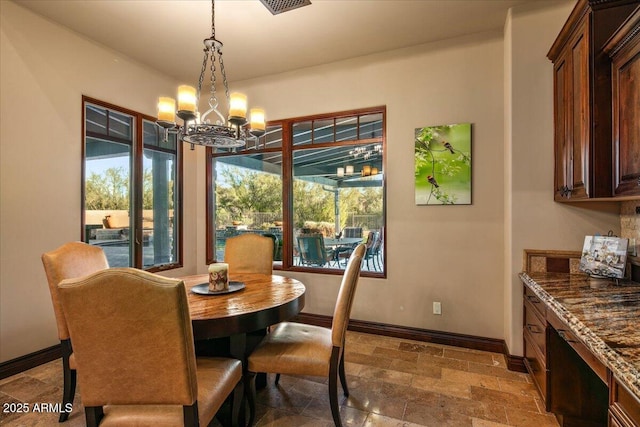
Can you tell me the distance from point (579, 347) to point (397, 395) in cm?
126

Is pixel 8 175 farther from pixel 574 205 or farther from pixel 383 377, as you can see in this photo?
pixel 574 205

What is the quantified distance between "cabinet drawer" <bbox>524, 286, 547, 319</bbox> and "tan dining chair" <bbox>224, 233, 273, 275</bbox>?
2.19 meters

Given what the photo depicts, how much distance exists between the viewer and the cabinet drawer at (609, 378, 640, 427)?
1.04 meters

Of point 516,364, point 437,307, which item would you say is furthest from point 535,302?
point 437,307

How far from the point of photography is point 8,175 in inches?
104

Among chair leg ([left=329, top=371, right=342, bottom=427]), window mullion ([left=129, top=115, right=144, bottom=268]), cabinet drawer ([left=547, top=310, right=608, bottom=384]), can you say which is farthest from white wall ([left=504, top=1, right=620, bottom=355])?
window mullion ([left=129, top=115, right=144, bottom=268])

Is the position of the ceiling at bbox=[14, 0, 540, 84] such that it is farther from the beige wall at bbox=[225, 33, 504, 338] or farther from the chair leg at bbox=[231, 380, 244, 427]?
the chair leg at bbox=[231, 380, 244, 427]

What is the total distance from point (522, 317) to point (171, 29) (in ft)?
13.5

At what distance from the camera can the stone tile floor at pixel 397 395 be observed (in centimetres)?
206

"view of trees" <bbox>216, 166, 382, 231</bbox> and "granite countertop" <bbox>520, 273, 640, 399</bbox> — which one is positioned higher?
"view of trees" <bbox>216, 166, 382, 231</bbox>

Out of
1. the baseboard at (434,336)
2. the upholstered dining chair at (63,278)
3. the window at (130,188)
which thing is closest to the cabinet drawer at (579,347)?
the baseboard at (434,336)

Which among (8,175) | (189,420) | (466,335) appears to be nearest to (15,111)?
(8,175)

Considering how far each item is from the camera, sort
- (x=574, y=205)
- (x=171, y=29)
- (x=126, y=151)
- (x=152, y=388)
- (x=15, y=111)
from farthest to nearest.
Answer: (x=126, y=151)
(x=171, y=29)
(x=15, y=111)
(x=574, y=205)
(x=152, y=388)

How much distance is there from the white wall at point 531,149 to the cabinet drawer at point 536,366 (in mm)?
139
